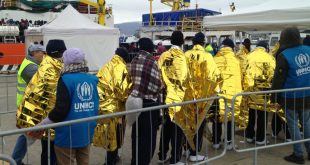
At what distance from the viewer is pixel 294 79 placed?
525cm

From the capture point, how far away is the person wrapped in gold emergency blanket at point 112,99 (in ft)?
15.6

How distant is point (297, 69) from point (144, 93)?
2242 mm

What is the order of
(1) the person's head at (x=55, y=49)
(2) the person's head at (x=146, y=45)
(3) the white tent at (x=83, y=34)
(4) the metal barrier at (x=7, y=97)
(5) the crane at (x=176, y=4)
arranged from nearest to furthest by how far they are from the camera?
(1) the person's head at (x=55, y=49)
(2) the person's head at (x=146, y=45)
(4) the metal barrier at (x=7, y=97)
(3) the white tent at (x=83, y=34)
(5) the crane at (x=176, y=4)

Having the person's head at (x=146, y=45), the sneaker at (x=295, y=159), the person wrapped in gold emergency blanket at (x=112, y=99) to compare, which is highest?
the person's head at (x=146, y=45)

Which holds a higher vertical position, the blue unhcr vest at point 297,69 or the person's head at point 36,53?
the person's head at point 36,53

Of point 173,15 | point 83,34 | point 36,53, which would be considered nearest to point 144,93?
point 36,53

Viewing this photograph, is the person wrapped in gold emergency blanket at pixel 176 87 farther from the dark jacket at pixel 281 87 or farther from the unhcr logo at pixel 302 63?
the unhcr logo at pixel 302 63

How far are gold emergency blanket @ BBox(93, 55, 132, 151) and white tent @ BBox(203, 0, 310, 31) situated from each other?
13.5 feet

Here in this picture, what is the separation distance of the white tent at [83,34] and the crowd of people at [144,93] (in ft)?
28.2

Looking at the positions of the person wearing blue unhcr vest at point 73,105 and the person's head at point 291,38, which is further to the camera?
the person's head at point 291,38

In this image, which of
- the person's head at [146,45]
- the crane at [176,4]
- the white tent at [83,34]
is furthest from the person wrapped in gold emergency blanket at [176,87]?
the crane at [176,4]

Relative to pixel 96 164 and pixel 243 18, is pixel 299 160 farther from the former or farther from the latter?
pixel 243 18

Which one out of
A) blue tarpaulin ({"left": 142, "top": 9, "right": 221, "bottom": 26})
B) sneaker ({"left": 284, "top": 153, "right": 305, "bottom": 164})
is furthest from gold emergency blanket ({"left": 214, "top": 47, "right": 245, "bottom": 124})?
blue tarpaulin ({"left": 142, "top": 9, "right": 221, "bottom": 26})

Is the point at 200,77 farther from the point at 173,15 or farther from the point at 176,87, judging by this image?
the point at 173,15
